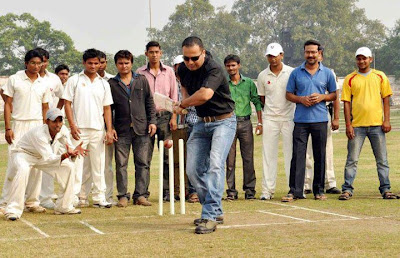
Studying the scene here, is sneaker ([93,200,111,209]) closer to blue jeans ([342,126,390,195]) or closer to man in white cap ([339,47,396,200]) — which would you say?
man in white cap ([339,47,396,200])

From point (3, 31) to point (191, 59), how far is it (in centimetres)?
9437

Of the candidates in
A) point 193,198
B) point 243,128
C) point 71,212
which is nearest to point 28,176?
point 71,212

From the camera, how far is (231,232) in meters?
7.79

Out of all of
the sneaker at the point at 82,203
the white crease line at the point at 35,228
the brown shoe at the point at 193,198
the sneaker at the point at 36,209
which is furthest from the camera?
the brown shoe at the point at 193,198

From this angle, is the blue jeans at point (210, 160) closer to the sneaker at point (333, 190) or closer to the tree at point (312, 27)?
the sneaker at point (333, 190)

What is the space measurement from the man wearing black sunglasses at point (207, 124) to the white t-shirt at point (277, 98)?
8.19 feet

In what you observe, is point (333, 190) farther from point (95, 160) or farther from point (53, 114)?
point (53, 114)

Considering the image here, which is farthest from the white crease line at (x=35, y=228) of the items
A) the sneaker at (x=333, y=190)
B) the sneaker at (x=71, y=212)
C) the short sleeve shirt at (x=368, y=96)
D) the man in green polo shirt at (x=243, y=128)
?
the sneaker at (x=333, y=190)

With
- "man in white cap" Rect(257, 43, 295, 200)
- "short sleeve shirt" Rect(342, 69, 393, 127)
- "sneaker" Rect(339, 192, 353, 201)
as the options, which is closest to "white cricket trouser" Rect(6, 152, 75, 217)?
"man in white cap" Rect(257, 43, 295, 200)

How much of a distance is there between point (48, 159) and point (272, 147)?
3077mm

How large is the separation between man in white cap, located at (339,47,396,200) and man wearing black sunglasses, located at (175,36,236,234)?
282 centimetres

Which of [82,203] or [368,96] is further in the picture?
[368,96]

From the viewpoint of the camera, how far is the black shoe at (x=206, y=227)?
303 inches

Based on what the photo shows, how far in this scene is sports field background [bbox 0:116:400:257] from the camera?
6.84m
